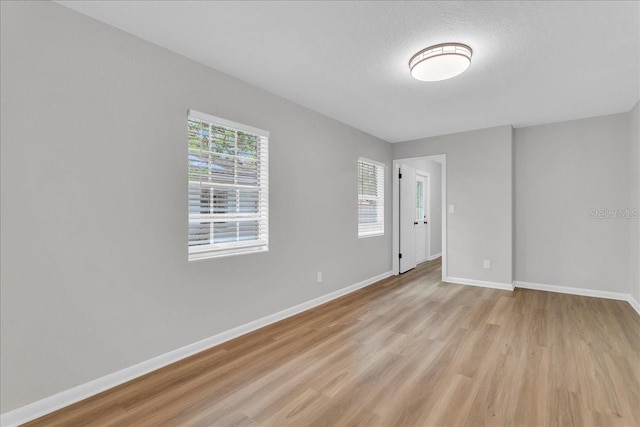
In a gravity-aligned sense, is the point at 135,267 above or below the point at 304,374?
above

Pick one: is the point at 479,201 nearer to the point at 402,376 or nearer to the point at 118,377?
the point at 402,376

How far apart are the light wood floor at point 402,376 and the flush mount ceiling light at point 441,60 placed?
2413 millimetres

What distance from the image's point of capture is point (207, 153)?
8.75 feet

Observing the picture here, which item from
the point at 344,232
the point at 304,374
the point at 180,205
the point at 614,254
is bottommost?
the point at 304,374

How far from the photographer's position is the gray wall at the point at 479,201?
4.54 meters

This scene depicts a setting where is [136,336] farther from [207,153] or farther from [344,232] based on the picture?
[344,232]

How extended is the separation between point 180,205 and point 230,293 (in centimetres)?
97

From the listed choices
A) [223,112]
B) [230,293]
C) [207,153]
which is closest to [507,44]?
[223,112]

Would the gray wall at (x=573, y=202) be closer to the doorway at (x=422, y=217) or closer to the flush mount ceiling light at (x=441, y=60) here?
the doorway at (x=422, y=217)

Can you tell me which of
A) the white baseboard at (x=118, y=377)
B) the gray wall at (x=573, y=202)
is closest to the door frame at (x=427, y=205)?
the gray wall at (x=573, y=202)

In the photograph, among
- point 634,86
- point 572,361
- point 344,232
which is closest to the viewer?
point 572,361

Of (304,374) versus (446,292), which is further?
(446,292)

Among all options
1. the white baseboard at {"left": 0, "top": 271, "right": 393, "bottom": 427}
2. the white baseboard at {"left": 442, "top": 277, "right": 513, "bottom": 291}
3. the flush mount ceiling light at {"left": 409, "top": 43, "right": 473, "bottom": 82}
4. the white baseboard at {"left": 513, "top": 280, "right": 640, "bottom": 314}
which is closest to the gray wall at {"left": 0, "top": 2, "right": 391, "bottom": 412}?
the white baseboard at {"left": 0, "top": 271, "right": 393, "bottom": 427}

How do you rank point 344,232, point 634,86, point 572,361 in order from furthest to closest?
point 344,232 < point 634,86 < point 572,361
